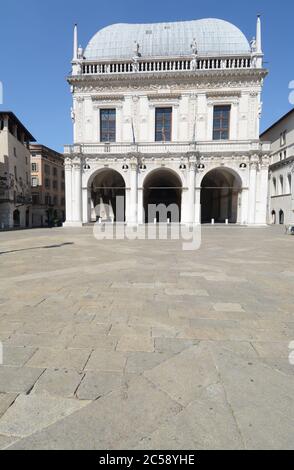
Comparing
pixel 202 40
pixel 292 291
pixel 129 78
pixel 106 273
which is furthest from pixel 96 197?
pixel 292 291

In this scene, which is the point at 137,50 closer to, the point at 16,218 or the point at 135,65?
the point at 135,65

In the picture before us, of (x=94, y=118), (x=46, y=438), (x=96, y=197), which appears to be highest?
(x=94, y=118)

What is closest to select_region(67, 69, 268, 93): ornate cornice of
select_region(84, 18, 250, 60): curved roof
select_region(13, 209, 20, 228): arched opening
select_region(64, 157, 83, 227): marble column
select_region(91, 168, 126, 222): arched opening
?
select_region(84, 18, 250, 60): curved roof

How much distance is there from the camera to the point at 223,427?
1.88 m

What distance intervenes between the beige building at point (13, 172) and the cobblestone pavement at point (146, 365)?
29.4 metres

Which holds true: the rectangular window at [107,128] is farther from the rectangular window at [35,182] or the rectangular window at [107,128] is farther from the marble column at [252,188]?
the rectangular window at [35,182]

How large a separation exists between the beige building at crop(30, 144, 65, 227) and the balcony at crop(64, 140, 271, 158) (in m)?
19.0

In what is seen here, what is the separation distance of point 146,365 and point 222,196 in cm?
3236

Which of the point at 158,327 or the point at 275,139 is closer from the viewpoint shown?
the point at 158,327

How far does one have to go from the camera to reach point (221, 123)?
2828cm

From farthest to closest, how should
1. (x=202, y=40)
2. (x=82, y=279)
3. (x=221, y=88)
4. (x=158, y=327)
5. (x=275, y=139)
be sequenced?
1. (x=275, y=139)
2. (x=202, y=40)
3. (x=221, y=88)
4. (x=82, y=279)
5. (x=158, y=327)

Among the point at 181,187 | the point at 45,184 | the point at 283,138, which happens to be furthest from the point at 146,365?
the point at 45,184

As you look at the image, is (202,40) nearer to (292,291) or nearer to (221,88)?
(221,88)

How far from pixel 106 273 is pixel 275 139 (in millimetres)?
39926
